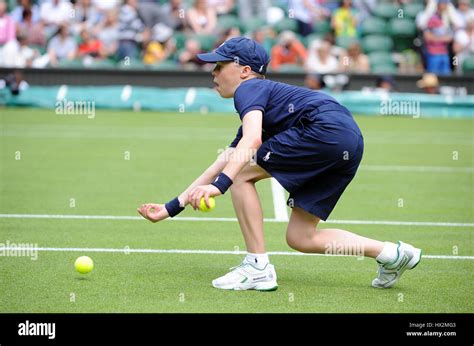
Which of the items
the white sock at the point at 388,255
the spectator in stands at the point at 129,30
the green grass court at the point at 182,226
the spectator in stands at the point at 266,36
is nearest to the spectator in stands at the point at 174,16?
the spectator in stands at the point at 129,30

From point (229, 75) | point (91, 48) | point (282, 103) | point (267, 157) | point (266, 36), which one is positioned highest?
point (266, 36)

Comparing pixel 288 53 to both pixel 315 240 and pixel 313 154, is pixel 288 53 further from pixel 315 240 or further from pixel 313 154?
pixel 313 154

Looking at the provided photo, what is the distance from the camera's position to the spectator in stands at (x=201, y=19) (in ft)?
88.3

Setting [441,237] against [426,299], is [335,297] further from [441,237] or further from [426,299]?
[441,237]

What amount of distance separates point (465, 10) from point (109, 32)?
33.4 ft

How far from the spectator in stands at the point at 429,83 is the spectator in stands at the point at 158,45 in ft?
22.6

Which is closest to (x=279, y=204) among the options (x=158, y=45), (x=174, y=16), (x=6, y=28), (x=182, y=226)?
(x=182, y=226)

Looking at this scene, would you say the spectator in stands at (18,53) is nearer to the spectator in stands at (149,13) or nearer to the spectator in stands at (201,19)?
the spectator in stands at (149,13)

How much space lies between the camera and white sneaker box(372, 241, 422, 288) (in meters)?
7.11

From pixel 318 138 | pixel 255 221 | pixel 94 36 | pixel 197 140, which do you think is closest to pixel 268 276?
pixel 255 221

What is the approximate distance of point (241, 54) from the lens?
6.92m

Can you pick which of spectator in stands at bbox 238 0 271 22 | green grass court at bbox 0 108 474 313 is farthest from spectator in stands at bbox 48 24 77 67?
green grass court at bbox 0 108 474 313

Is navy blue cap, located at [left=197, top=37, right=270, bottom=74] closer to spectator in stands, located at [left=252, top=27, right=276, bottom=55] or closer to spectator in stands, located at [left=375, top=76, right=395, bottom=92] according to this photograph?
spectator in stands, located at [left=375, top=76, right=395, bottom=92]
